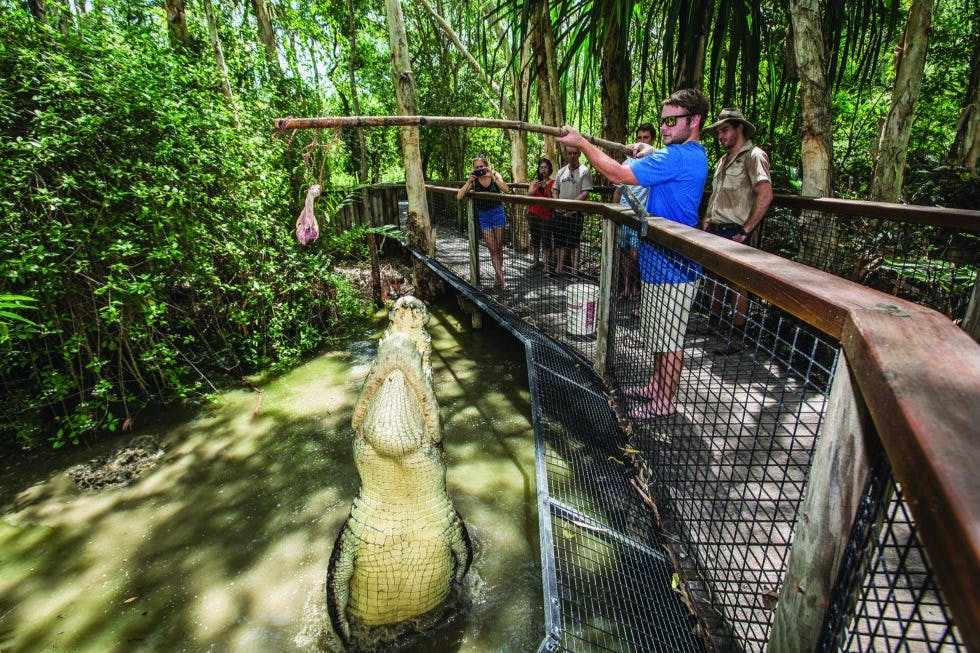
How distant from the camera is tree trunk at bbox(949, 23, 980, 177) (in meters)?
5.78

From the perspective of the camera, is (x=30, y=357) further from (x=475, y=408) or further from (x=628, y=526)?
(x=628, y=526)

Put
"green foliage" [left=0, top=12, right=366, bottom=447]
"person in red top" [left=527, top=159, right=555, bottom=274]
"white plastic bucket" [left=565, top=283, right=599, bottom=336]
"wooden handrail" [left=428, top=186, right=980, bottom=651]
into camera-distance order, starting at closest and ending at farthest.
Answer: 1. "wooden handrail" [left=428, top=186, right=980, bottom=651]
2. "green foliage" [left=0, top=12, right=366, bottom=447]
3. "white plastic bucket" [left=565, top=283, right=599, bottom=336]
4. "person in red top" [left=527, top=159, right=555, bottom=274]

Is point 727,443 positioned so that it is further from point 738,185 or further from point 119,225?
point 119,225

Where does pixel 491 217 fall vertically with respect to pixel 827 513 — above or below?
above

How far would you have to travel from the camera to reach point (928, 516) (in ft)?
1.28

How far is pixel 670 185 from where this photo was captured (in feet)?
8.09

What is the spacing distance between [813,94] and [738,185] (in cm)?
76

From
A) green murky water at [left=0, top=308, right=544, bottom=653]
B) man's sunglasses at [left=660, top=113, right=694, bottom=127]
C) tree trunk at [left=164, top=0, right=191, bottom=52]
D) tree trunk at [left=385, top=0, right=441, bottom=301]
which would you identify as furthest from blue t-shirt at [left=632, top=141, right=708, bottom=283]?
tree trunk at [left=164, top=0, right=191, bottom=52]

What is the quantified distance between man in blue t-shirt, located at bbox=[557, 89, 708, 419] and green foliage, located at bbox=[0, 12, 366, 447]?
10.9 feet

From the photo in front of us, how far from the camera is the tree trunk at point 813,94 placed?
2.94 m

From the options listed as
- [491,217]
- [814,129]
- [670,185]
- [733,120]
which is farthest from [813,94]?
[491,217]

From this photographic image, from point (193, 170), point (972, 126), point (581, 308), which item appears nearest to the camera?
point (581, 308)

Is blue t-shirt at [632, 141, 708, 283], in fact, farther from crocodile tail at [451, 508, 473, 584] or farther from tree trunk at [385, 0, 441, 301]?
tree trunk at [385, 0, 441, 301]

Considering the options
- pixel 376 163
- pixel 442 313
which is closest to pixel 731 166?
pixel 442 313
